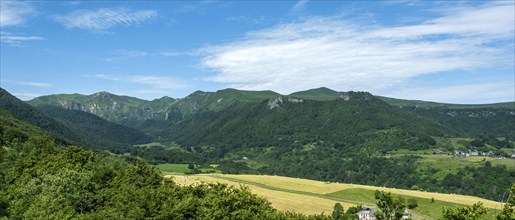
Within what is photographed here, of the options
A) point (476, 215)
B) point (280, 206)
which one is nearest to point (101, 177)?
point (476, 215)

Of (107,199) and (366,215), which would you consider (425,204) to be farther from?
(107,199)

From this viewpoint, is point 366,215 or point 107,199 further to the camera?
point 366,215

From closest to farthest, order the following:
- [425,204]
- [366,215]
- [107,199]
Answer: [107,199] < [366,215] < [425,204]

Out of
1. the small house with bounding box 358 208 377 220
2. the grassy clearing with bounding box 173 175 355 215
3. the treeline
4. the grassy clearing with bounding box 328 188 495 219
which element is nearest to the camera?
the treeline

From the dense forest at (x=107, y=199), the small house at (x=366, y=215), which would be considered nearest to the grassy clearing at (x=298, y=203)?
the small house at (x=366, y=215)

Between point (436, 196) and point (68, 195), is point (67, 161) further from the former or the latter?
point (436, 196)

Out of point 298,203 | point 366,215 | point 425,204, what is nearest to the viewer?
point 366,215

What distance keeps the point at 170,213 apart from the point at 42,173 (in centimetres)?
3503

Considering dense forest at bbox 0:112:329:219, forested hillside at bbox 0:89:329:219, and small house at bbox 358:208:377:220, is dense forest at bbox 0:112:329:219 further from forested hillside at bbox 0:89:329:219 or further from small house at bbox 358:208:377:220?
small house at bbox 358:208:377:220

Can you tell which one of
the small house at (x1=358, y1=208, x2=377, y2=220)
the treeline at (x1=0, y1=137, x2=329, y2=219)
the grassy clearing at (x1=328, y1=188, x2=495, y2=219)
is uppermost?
the treeline at (x1=0, y1=137, x2=329, y2=219)

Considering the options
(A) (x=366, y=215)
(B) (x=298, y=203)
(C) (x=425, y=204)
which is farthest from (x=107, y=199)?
(C) (x=425, y=204)

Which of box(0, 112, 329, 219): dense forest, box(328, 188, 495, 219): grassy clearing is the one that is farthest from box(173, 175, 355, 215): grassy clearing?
box(0, 112, 329, 219): dense forest

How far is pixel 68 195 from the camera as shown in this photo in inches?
2670

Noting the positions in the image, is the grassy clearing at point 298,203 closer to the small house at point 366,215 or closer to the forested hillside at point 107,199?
the small house at point 366,215
